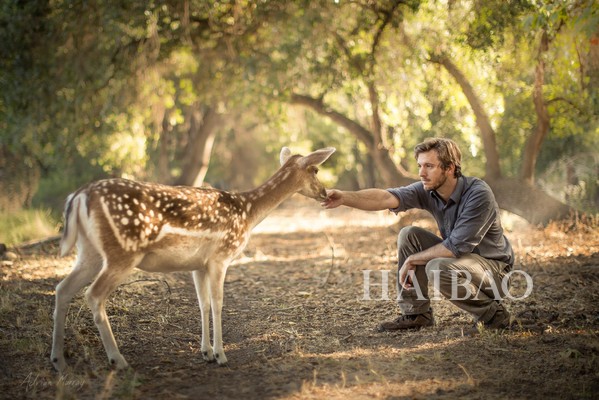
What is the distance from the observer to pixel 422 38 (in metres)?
10.5

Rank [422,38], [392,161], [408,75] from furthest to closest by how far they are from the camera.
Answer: [392,161], [408,75], [422,38]

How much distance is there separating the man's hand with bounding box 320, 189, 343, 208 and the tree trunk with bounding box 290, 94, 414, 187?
244 inches

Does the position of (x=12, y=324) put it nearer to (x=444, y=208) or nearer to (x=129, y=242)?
(x=129, y=242)

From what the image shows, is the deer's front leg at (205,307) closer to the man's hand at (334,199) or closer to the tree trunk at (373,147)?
the man's hand at (334,199)

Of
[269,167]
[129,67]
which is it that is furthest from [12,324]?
[269,167]

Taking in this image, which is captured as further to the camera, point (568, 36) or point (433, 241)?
point (568, 36)

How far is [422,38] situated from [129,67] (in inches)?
198

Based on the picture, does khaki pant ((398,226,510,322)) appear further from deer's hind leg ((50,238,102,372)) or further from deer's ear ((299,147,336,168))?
deer's hind leg ((50,238,102,372))

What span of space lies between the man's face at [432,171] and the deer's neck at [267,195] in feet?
3.87

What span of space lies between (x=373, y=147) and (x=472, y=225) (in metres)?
7.61

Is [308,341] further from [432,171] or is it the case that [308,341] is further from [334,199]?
[432,171]

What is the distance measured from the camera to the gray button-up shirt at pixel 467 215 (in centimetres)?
529

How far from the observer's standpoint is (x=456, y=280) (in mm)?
5270

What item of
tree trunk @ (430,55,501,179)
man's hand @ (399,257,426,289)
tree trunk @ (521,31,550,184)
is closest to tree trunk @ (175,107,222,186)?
tree trunk @ (430,55,501,179)
